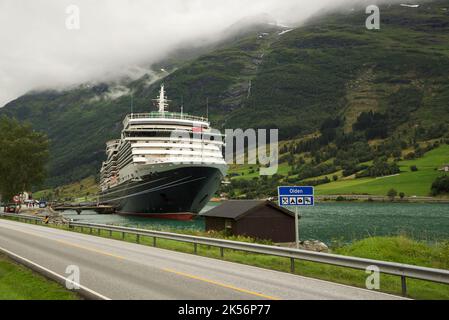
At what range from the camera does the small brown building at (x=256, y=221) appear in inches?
1148

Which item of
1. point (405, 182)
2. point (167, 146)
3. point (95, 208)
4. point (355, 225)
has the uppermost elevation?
point (167, 146)

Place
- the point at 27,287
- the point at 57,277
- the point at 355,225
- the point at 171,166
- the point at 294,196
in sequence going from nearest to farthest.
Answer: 1. the point at 27,287
2. the point at 57,277
3. the point at 294,196
4. the point at 355,225
5. the point at 171,166

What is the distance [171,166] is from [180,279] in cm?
4624

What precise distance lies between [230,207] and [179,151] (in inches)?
1205

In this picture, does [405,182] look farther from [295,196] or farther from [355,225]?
[295,196]

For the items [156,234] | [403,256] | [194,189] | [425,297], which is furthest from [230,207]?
[194,189]

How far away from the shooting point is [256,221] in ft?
96.3

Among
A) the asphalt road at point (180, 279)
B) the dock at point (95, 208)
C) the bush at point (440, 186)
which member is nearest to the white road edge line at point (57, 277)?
the asphalt road at point (180, 279)

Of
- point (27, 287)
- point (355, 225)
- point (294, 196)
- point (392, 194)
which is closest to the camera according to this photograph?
point (27, 287)

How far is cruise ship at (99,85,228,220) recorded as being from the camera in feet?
194

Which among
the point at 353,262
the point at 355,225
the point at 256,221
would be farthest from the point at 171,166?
the point at 353,262

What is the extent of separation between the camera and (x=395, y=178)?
140625mm
